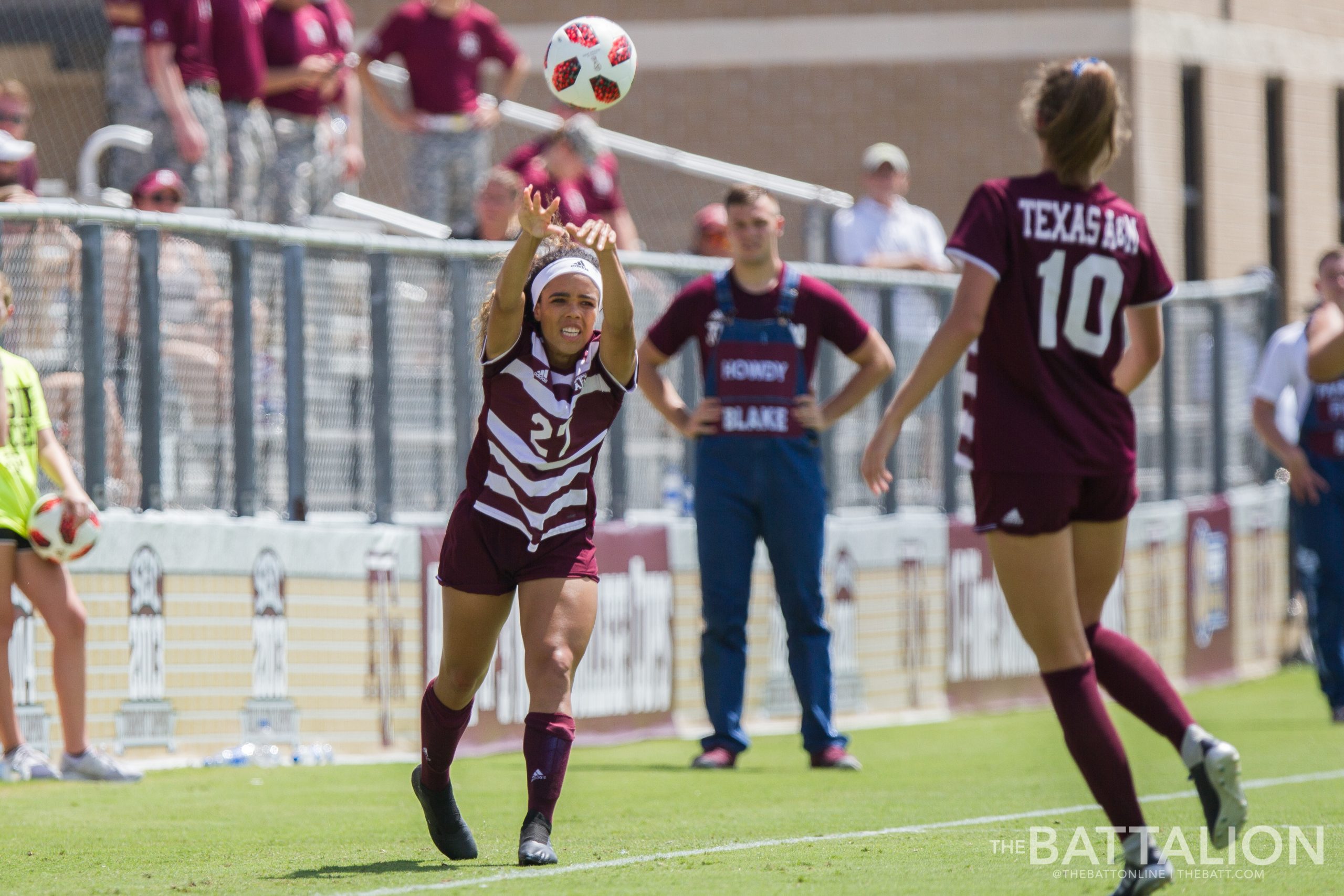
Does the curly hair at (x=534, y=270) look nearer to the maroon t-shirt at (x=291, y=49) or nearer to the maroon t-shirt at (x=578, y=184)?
the maroon t-shirt at (x=578, y=184)

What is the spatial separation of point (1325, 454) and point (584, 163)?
5.12 m

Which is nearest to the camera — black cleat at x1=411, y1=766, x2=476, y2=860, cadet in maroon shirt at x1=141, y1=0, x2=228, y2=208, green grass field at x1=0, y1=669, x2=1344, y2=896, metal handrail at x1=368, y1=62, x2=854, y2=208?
green grass field at x1=0, y1=669, x2=1344, y2=896

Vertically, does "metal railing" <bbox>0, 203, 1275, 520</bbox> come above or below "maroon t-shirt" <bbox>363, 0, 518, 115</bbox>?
below

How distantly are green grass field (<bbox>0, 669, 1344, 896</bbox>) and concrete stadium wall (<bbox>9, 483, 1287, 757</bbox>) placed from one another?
0.47 m

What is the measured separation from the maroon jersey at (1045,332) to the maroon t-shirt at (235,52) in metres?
7.68

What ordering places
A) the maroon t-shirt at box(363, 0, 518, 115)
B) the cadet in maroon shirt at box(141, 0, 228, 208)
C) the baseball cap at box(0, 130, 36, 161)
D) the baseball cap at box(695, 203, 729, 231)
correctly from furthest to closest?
the maroon t-shirt at box(363, 0, 518, 115), the baseball cap at box(695, 203, 729, 231), the cadet in maroon shirt at box(141, 0, 228, 208), the baseball cap at box(0, 130, 36, 161)

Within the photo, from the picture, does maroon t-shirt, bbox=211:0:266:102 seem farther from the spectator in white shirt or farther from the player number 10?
the player number 10

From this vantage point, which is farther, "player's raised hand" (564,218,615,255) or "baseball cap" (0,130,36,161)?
"baseball cap" (0,130,36,161)

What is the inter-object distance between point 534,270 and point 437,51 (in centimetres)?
796

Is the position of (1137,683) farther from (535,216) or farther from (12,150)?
(12,150)

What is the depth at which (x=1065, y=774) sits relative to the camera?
31.6 ft

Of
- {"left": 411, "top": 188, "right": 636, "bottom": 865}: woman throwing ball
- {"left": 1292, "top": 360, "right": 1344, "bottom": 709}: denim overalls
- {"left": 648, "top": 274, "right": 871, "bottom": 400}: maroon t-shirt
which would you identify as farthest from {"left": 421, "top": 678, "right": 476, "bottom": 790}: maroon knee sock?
{"left": 1292, "top": 360, "right": 1344, "bottom": 709}: denim overalls

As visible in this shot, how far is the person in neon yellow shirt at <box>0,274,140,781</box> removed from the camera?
8.86 meters

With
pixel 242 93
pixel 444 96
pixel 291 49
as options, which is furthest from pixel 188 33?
pixel 444 96
